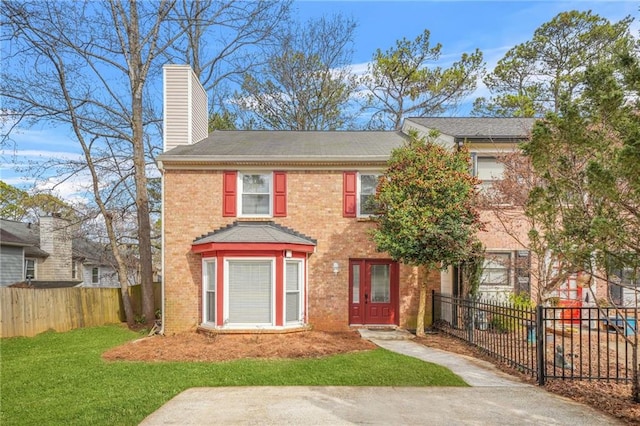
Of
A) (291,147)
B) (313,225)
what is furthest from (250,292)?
(291,147)

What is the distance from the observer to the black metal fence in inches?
274

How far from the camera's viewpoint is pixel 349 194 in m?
13.1

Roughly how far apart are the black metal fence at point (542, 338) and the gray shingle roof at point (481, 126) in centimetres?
503

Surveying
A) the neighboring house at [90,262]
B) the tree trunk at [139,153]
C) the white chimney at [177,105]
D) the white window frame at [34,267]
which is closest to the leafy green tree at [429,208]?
the white chimney at [177,105]

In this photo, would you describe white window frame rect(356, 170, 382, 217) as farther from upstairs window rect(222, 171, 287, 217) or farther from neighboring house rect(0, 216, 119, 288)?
neighboring house rect(0, 216, 119, 288)

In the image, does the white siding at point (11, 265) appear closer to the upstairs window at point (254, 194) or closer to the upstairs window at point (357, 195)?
the upstairs window at point (254, 194)

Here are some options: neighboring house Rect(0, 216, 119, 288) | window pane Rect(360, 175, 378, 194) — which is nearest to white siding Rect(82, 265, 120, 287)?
neighboring house Rect(0, 216, 119, 288)

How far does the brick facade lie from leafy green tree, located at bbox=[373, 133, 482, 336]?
187 cm

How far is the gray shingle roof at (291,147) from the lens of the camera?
12.9 metres

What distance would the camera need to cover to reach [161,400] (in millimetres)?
6320

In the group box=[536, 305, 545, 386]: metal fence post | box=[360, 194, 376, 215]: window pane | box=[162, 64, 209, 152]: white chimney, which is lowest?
box=[536, 305, 545, 386]: metal fence post

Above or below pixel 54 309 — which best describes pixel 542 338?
above

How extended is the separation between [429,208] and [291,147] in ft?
17.7

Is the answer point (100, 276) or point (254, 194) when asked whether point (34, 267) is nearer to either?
point (100, 276)
